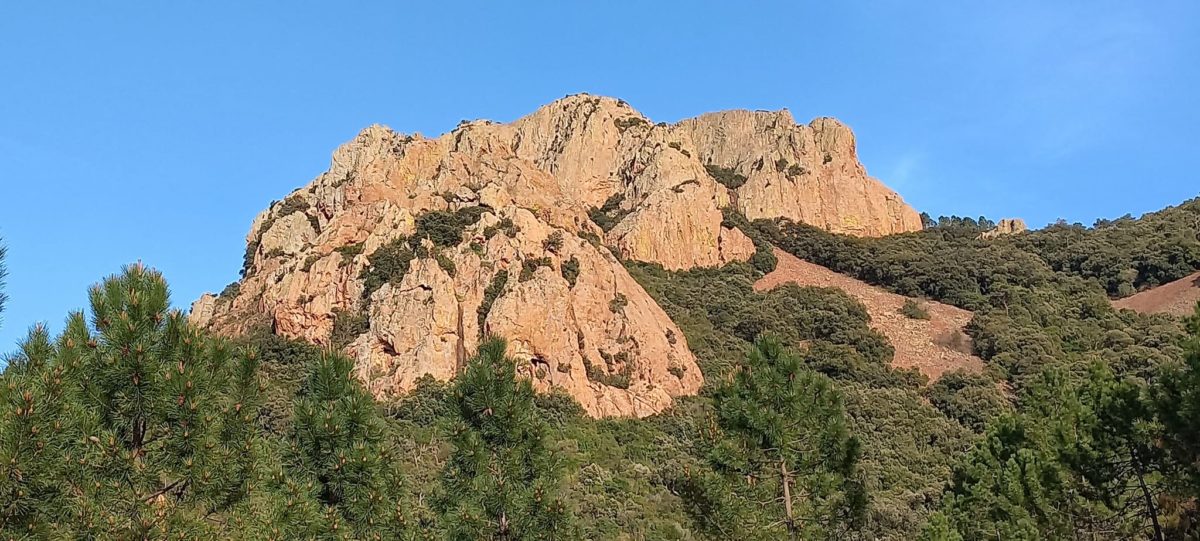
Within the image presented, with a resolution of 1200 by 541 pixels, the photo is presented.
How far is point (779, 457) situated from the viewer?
49.1 ft

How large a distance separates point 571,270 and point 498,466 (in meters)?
47.9

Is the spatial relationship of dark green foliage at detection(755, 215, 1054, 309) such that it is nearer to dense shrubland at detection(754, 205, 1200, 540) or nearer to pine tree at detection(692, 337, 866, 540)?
dense shrubland at detection(754, 205, 1200, 540)

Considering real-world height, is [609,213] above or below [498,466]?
above

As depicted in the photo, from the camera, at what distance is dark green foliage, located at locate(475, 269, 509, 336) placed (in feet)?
181

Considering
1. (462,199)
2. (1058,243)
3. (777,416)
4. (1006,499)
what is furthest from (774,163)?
(777,416)

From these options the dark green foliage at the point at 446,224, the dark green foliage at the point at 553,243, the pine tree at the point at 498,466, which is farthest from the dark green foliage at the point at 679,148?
the pine tree at the point at 498,466

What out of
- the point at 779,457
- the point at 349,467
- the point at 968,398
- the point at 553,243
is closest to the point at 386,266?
the point at 553,243

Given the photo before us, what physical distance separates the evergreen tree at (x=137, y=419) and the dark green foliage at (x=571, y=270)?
49321mm

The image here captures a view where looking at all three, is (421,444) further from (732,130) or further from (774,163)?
(732,130)

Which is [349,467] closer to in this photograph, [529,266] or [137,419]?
[137,419]

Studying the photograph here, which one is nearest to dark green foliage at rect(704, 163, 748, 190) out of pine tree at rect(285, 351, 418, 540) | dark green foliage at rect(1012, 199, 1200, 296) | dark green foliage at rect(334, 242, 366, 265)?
dark green foliage at rect(1012, 199, 1200, 296)

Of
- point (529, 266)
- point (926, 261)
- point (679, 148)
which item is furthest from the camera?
point (679, 148)

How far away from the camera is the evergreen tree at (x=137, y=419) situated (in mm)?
8062

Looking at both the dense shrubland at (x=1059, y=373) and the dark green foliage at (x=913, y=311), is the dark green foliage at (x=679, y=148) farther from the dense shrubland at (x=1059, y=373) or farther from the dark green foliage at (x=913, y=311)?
the dark green foliage at (x=913, y=311)
